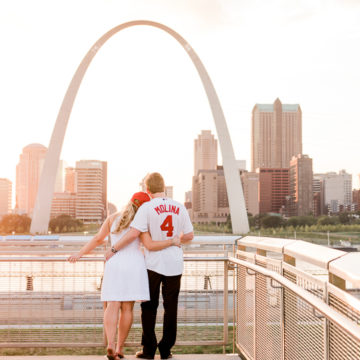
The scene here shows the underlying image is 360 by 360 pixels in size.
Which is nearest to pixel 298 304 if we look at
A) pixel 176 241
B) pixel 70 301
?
pixel 176 241

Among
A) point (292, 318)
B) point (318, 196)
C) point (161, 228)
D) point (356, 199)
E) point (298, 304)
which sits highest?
point (318, 196)

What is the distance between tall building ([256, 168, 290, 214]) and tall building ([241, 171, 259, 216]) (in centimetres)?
132

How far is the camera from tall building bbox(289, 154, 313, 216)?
147 metres

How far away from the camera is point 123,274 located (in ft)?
13.9

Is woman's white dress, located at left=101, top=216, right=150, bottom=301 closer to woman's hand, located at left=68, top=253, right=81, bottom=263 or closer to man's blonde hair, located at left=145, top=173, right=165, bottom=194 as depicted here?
woman's hand, located at left=68, top=253, right=81, bottom=263

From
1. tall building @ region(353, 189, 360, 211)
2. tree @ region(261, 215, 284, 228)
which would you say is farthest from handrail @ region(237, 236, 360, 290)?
tall building @ region(353, 189, 360, 211)

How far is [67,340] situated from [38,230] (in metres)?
44.6

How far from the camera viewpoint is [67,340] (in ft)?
16.1

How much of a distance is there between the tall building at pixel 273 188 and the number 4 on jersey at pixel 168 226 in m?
160

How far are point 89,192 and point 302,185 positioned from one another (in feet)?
249

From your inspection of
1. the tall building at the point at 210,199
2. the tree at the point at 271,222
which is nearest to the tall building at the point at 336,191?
the tall building at the point at 210,199

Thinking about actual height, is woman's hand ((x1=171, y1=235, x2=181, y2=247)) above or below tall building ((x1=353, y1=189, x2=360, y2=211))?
below

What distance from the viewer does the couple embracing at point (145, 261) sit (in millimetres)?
4262

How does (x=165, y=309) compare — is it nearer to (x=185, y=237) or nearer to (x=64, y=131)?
(x=185, y=237)
